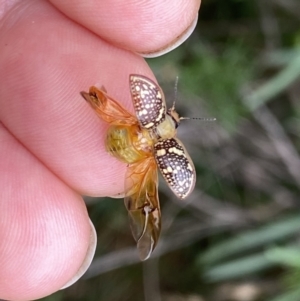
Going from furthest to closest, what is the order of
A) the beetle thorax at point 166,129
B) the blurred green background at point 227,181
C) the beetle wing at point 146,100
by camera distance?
the blurred green background at point 227,181, the beetle thorax at point 166,129, the beetle wing at point 146,100

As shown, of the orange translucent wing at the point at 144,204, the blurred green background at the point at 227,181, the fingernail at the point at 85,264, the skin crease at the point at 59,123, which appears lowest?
the blurred green background at the point at 227,181

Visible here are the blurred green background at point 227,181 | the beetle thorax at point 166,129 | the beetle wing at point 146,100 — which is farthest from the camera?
the blurred green background at point 227,181

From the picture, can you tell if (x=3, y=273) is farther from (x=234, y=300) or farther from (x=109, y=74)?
(x=234, y=300)

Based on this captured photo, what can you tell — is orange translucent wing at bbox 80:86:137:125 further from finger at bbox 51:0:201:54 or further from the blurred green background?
the blurred green background

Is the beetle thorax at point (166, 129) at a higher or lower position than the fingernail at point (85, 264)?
higher

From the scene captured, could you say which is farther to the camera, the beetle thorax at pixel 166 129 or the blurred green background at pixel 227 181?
the blurred green background at pixel 227 181

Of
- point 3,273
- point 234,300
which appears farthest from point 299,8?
point 3,273

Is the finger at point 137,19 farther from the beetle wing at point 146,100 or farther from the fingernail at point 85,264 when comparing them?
the fingernail at point 85,264

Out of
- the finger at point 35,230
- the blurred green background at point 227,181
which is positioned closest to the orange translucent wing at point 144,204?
the finger at point 35,230
